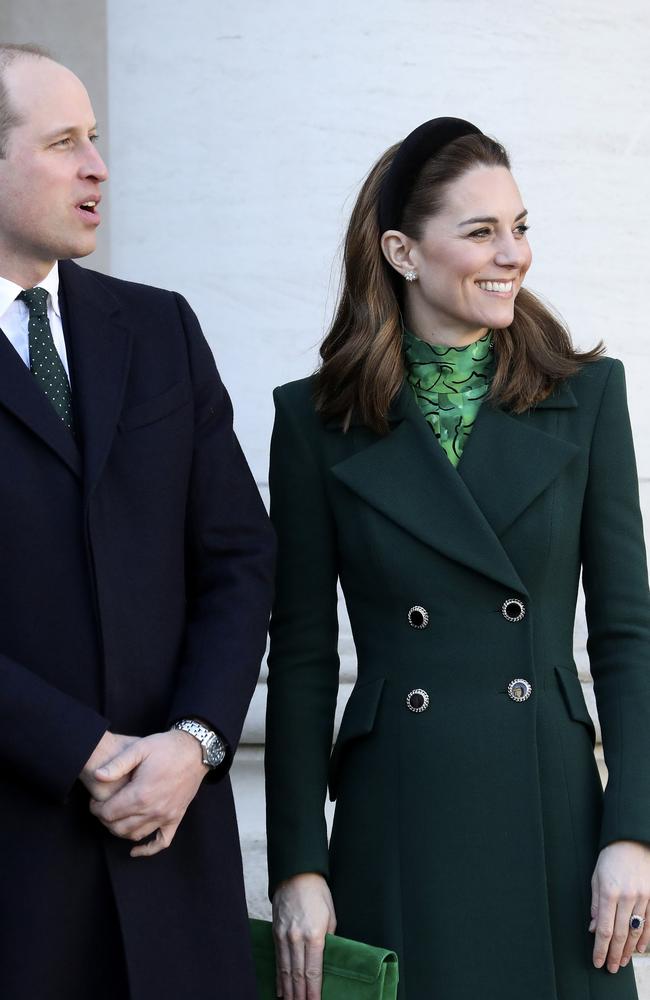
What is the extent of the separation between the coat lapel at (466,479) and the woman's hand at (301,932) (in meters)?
0.66

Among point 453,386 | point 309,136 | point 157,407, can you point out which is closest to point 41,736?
point 157,407

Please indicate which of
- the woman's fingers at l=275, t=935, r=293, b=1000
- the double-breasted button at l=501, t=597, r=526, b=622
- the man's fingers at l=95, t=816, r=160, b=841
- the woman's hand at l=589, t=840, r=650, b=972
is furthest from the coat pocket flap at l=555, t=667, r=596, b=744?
the man's fingers at l=95, t=816, r=160, b=841

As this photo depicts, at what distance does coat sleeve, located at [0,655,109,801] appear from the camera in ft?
8.88

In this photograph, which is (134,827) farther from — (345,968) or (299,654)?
(299,654)

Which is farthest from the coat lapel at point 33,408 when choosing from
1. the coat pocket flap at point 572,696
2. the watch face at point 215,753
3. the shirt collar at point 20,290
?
the coat pocket flap at point 572,696

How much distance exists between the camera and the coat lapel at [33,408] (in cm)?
284

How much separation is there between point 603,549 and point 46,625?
40.2 inches

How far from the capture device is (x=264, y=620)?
9.98 ft

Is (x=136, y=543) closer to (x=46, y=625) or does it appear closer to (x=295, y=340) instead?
(x=46, y=625)

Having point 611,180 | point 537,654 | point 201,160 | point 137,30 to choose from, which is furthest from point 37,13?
point 537,654

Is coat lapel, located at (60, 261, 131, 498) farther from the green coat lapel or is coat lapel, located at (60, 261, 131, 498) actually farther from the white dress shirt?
the green coat lapel

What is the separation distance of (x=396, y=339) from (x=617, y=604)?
696 millimetres

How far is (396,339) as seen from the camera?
3377 mm

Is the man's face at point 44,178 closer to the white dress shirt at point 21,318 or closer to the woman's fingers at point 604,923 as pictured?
the white dress shirt at point 21,318
